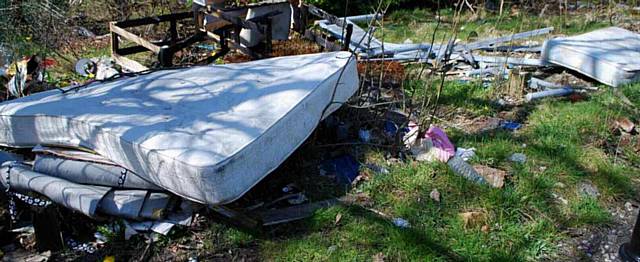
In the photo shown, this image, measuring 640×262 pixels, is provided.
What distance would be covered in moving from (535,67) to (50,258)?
195 inches

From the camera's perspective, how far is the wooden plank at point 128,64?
5.52m

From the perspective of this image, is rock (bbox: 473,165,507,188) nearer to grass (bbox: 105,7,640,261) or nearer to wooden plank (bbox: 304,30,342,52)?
grass (bbox: 105,7,640,261)

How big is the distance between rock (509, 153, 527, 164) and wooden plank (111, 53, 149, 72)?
3496 millimetres

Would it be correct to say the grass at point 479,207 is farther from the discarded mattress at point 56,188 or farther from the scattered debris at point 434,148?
the discarded mattress at point 56,188

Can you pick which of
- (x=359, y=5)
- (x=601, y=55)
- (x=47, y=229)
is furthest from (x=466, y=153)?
(x=359, y=5)

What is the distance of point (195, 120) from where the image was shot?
3047 mm

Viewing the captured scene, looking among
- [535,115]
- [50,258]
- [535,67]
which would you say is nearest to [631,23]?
[535,67]

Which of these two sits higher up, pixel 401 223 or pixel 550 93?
pixel 550 93

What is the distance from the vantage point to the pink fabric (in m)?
3.67

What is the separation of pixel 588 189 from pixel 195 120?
241 centimetres

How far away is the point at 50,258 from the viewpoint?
2.84 meters

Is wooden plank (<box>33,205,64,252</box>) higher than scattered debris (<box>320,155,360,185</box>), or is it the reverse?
scattered debris (<box>320,155,360,185</box>)

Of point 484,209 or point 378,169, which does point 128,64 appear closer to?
point 378,169

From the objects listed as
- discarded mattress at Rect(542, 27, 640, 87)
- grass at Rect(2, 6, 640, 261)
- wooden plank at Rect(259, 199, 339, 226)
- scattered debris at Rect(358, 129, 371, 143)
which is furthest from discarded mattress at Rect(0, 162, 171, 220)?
discarded mattress at Rect(542, 27, 640, 87)
